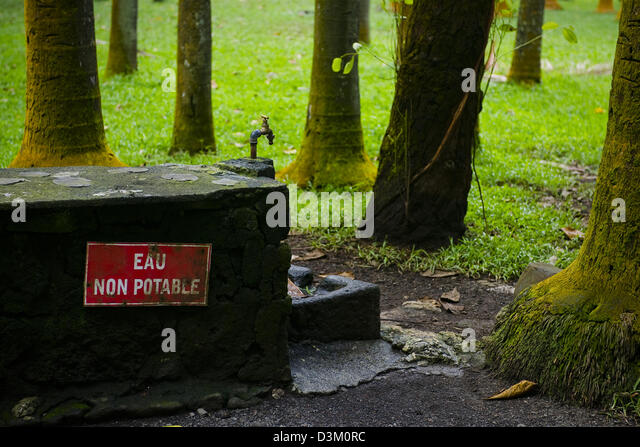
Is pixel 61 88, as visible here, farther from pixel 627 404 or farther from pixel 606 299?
pixel 627 404

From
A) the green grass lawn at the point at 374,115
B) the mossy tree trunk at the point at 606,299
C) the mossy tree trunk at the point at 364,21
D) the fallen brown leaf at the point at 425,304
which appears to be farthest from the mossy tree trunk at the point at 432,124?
the mossy tree trunk at the point at 364,21

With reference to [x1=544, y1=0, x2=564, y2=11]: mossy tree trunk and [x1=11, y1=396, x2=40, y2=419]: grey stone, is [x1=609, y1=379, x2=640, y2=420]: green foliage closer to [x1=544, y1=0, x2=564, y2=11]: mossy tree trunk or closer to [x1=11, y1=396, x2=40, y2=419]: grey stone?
[x1=11, y1=396, x2=40, y2=419]: grey stone

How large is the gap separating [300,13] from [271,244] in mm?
16096

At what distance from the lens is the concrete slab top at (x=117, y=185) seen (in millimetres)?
3213

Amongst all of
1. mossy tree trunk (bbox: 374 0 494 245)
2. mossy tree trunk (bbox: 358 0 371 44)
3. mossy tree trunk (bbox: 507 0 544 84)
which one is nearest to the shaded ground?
mossy tree trunk (bbox: 374 0 494 245)

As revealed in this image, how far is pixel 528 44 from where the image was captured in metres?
12.8

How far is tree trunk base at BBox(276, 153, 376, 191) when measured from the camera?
7.25 m

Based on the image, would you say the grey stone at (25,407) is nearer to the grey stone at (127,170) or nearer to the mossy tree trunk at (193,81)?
the grey stone at (127,170)

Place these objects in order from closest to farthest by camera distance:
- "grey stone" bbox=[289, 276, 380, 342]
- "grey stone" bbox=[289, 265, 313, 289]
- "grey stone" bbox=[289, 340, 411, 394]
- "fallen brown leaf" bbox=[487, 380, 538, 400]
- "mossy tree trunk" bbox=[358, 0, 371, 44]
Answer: "fallen brown leaf" bbox=[487, 380, 538, 400] → "grey stone" bbox=[289, 340, 411, 394] → "grey stone" bbox=[289, 276, 380, 342] → "grey stone" bbox=[289, 265, 313, 289] → "mossy tree trunk" bbox=[358, 0, 371, 44]

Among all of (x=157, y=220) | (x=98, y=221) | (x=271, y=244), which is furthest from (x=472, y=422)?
(x=98, y=221)

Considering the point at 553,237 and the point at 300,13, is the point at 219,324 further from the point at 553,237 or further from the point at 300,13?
the point at 300,13

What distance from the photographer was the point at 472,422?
339cm

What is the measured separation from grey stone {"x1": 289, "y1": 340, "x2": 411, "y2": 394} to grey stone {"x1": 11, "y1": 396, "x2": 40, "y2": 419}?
121 centimetres

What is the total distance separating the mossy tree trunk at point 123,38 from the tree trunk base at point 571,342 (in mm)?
9366
